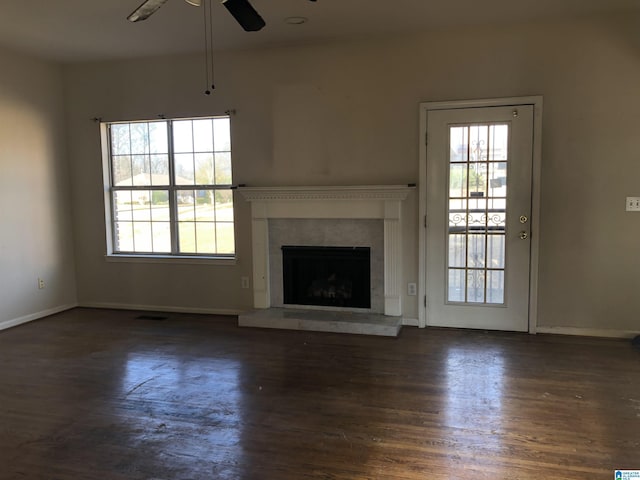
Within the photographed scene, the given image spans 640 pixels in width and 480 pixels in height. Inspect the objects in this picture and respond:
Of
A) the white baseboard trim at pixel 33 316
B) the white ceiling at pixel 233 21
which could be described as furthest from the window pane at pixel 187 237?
the white ceiling at pixel 233 21

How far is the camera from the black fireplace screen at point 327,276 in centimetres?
480

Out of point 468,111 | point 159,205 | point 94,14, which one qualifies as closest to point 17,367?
point 159,205

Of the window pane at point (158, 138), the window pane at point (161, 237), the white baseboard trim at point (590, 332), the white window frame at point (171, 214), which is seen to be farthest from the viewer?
the window pane at point (161, 237)

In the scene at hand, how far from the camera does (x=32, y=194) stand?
5.16m

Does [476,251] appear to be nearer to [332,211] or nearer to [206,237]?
[332,211]

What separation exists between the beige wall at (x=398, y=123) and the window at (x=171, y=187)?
6.6 inches

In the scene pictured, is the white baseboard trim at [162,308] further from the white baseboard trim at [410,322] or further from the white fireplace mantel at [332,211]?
the white baseboard trim at [410,322]

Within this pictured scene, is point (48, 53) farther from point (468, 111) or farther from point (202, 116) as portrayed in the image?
point (468, 111)

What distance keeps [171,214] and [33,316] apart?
1.82 m

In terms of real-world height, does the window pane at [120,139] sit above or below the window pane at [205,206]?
above

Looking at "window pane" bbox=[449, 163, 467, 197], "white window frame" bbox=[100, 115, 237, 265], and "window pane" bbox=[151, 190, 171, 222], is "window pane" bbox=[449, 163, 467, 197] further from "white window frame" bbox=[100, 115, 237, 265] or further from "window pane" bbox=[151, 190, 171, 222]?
"window pane" bbox=[151, 190, 171, 222]

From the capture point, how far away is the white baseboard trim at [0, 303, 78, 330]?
16.0 ft

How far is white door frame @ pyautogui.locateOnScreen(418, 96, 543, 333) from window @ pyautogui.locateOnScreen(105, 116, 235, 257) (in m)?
2.01

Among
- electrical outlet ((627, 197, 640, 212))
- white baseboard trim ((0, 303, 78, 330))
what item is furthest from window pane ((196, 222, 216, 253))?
electrical outlet ((627, 197, 640, 212))
